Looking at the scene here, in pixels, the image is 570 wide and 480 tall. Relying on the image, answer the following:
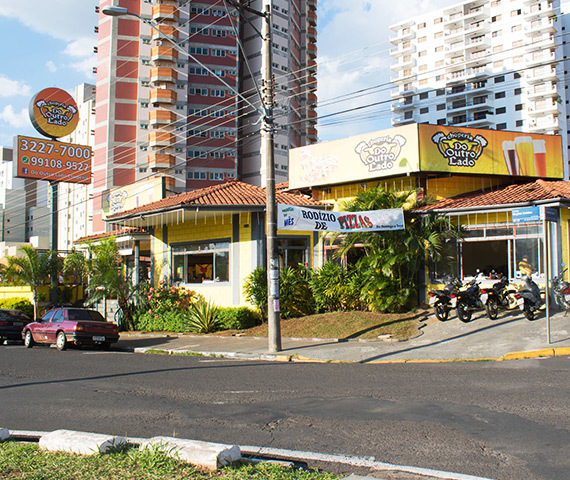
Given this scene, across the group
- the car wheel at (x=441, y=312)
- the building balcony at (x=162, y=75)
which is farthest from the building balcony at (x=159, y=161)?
the car wheel at (x=441, y=312)

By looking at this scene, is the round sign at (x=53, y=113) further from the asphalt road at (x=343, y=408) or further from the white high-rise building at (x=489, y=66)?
the white high-rise building at (x=489, y=66)

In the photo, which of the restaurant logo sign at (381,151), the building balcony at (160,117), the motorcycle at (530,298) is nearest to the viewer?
the motorcycle at (530,298)

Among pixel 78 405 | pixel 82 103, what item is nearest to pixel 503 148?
pixel 78 405

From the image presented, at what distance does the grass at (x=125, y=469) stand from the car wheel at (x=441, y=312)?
12.1 m

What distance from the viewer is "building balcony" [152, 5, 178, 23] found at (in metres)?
68.8

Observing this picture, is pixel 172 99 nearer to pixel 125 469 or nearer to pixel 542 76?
pixel 542 76

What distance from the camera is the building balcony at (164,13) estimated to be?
226 feet

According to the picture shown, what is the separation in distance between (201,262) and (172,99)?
51.5m

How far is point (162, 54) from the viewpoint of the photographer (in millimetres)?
A: 69062

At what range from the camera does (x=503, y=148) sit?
19562mm

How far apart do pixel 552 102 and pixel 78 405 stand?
82759mm

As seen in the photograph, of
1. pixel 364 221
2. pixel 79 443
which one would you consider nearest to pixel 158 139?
pixel 364 221

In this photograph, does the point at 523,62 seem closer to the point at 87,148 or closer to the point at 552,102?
the point at 552,102

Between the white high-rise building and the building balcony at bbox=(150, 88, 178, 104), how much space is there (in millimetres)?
30209
